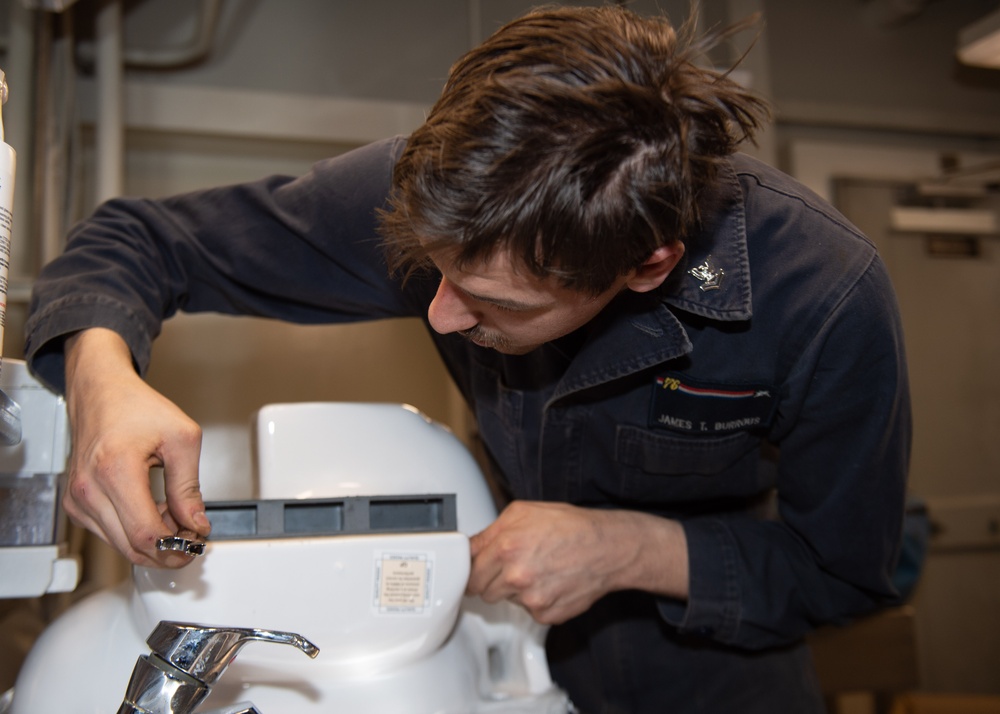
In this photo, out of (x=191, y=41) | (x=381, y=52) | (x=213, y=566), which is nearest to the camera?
(x=213, y=566)

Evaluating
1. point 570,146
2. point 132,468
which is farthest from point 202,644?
point 570,146

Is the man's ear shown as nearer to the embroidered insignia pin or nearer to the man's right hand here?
the embroidered insignia pin

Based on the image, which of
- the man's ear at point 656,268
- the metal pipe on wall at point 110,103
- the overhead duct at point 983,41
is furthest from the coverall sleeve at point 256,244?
the overhead duct at point 983,41

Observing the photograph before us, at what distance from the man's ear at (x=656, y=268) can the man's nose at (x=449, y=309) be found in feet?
0.45

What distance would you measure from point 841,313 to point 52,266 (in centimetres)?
72

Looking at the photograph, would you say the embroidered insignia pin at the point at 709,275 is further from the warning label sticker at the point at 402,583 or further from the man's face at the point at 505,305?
the warning label sticker at the point at 402,583

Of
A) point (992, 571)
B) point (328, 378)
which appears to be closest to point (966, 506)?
point (992, 571)

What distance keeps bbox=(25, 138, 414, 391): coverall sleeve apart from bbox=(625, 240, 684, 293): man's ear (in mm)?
275

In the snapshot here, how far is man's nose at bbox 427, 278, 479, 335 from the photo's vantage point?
66cm

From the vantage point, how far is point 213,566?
1.89 ft

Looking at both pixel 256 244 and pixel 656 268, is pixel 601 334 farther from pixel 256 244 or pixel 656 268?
pixel 256 244

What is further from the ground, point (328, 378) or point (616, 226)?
point (616, 226)

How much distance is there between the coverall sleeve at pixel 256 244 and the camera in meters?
0.80

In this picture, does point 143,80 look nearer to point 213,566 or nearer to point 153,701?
point 213,566
